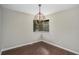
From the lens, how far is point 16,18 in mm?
1314

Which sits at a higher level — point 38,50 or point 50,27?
point 50,27

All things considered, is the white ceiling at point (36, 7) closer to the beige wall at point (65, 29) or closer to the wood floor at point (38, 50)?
the beige wall at point (65, 29)

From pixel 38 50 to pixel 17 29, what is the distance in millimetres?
446

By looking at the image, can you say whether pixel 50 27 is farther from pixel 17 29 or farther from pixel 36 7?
pixel 17 29

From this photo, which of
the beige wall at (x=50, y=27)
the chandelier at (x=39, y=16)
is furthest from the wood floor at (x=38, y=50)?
the chandelier at (x=39, y=16)

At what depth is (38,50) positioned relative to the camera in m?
1.31

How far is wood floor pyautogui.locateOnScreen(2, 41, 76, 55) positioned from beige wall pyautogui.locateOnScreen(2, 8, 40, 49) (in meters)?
0.08

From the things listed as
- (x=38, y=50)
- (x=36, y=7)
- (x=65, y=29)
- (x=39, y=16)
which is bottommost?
(x=38, y=50)

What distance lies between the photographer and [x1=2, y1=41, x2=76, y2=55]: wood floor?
4.15ft

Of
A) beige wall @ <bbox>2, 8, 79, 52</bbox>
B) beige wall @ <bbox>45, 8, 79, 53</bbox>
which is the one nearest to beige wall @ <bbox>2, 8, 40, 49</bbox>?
beige wall @ <bbox>2, 8, 79, 52</bbox>

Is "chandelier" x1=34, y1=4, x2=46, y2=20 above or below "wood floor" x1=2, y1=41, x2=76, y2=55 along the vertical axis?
above

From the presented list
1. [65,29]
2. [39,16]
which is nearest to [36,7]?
[39,16]

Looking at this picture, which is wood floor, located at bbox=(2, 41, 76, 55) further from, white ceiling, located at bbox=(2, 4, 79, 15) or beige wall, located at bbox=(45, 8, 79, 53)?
white ceiling, located at bbox=(2, 4, 79, 15)
